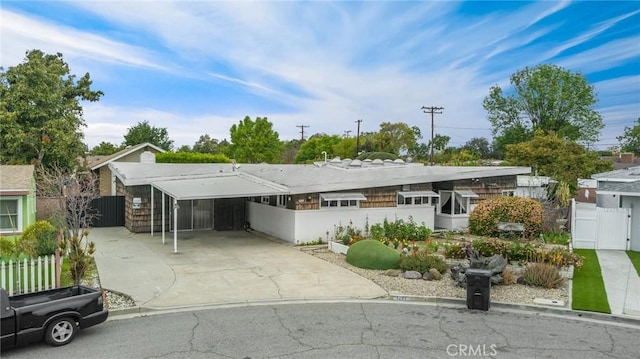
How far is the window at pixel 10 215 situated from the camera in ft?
52.0

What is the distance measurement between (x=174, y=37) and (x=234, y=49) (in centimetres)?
346

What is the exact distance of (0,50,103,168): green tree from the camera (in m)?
24.9

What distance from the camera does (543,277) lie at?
466 inches

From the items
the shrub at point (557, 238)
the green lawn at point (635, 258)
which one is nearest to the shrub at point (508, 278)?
the green lawn at point (635, 258)

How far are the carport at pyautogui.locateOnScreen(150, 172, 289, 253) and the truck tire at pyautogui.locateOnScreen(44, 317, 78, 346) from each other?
8.24 metres

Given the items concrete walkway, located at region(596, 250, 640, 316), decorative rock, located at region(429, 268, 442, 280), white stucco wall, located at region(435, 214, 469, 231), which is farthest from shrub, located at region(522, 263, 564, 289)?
white stucco wall, located at region(435, 214, 469, 231)

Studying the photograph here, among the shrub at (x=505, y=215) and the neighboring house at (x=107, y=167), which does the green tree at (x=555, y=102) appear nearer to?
the shrub at (x=505, y=215)

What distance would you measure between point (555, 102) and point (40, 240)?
50.8m

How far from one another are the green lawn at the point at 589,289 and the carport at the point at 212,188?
1023cm

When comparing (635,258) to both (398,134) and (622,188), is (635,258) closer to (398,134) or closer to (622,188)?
(622,188)

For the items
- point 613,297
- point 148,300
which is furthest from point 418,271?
point 148,300

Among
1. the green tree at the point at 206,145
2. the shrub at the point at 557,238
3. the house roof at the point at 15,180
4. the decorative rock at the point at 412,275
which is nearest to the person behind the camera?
the decorative rock at the point at 412,275

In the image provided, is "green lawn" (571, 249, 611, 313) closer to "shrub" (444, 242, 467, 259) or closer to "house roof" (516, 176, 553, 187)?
"shrub" (444, 242, 467, 259)

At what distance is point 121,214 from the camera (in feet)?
79.4
